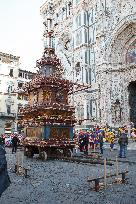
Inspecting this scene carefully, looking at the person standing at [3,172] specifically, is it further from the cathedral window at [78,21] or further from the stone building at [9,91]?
the stone building at [9,91]

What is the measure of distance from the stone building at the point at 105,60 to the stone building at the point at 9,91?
1901 cm

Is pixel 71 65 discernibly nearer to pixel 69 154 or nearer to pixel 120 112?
pixel 120 112

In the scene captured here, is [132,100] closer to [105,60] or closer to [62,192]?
[105,60]

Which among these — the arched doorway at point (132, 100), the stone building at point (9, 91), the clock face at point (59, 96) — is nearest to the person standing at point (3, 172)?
the clock face at point (59, 96)

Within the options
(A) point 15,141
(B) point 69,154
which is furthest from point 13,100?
(B) point 69,154

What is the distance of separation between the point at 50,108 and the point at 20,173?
679 centimetres

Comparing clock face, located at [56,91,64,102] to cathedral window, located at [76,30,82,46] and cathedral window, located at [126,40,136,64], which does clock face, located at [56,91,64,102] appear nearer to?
cathedral window, located at [126,40,136,64]

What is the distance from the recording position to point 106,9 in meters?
35.1

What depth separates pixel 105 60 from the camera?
111 feet

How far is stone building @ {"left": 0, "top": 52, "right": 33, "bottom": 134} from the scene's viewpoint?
53.3 metres

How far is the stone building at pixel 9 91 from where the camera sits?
175 feet

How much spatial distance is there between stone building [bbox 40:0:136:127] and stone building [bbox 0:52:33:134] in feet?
62.4

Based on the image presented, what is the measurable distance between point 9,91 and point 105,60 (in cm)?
2597

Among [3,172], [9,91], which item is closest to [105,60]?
[9,91]
